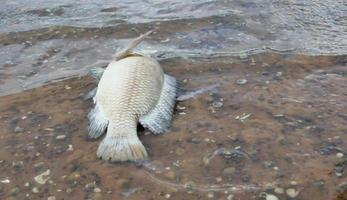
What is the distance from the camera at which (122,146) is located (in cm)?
430

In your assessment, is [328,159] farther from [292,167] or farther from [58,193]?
[58,193]

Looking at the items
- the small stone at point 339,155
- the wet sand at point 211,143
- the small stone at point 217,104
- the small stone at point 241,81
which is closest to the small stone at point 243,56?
the wet sand at point 211,143

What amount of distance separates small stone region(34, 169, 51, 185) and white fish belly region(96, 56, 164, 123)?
0.68 m

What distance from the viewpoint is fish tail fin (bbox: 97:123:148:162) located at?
4.31 m

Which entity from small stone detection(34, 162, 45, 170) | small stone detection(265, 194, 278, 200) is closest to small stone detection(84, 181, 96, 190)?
small stone detection(34, 162, 45, 170)

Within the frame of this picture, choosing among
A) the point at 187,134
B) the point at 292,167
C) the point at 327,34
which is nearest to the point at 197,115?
the point at 187,134

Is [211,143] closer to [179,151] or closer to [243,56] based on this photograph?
[179,151]

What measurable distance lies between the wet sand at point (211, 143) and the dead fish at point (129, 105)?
14cm

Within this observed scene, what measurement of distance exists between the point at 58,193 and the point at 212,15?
4.21 m

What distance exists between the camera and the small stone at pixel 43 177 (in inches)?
172

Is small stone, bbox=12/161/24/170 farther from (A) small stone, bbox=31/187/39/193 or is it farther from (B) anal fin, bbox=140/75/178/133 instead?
(B) anal fin, bbox=140/75/178/133

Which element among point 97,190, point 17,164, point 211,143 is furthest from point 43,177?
point 211,143

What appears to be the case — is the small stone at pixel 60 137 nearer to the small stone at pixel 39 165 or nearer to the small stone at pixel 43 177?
the small stone at pixel 39 165

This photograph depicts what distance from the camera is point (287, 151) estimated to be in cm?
450
